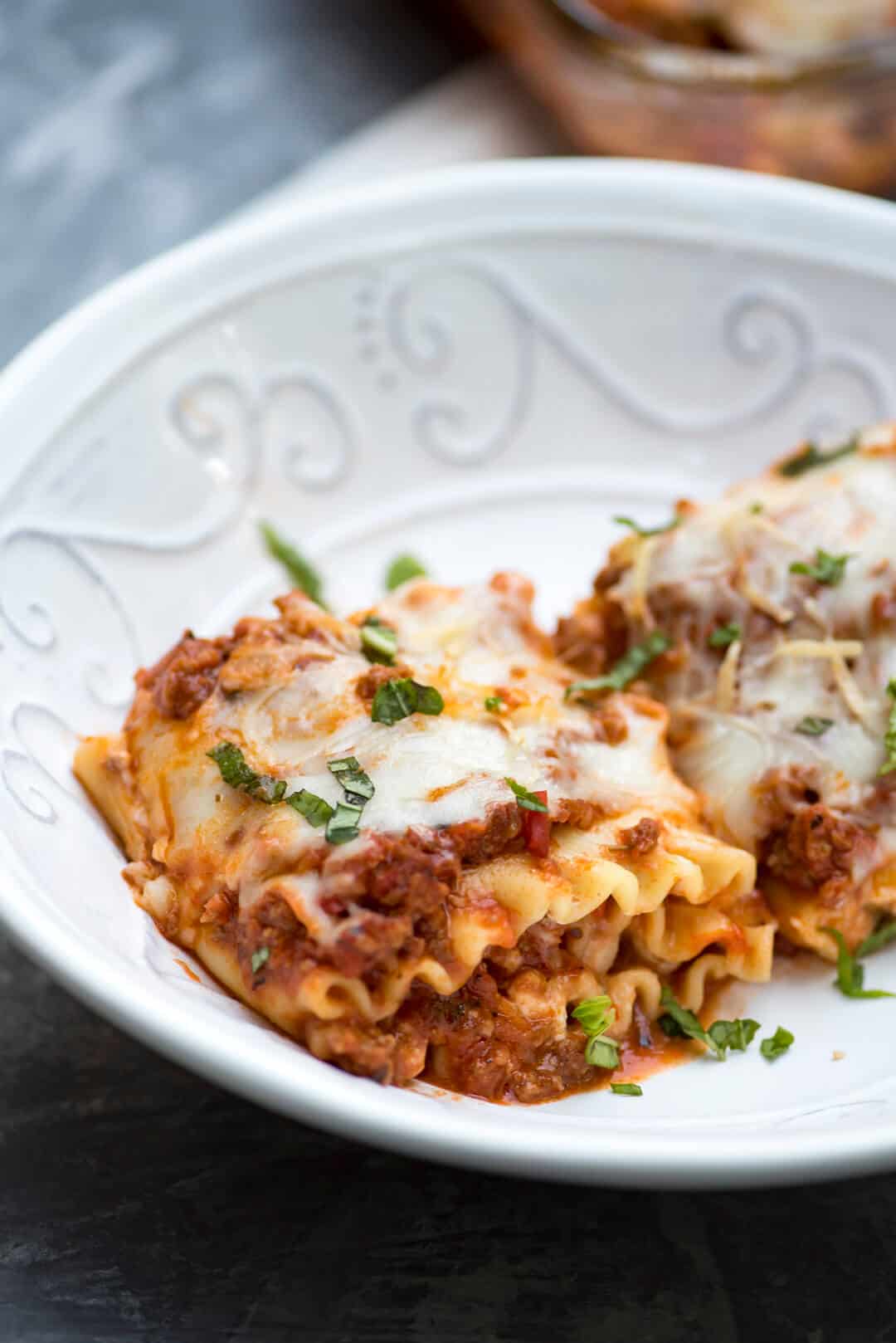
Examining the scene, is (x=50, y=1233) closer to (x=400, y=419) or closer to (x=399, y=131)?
(x=400, y=419)

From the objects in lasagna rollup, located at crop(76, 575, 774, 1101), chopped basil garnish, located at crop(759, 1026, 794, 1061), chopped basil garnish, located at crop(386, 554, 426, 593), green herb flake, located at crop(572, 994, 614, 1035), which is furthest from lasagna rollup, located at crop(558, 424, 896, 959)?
chopped basil garnish, located at crop(386, 554, 426, 593)

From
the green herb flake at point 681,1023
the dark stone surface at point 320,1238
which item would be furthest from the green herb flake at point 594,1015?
the dark stone surface at point 320,1238

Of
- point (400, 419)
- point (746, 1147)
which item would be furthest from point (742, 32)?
point (746, 1147)

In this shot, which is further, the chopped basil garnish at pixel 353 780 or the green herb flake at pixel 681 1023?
the green herb flake at pixel 681 1023

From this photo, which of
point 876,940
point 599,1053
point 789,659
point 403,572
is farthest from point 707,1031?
point 403,572

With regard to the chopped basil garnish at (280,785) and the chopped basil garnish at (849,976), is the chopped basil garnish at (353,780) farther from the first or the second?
the chopped basil garnish at (849,976)

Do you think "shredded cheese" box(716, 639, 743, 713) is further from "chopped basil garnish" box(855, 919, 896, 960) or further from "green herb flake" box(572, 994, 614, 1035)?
"green herb flake" box(572, 994, 614, 1035)
